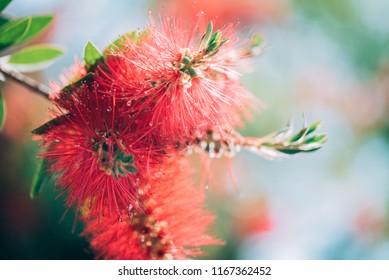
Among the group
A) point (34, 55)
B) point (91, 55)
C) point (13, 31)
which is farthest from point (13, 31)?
point (91, 55)

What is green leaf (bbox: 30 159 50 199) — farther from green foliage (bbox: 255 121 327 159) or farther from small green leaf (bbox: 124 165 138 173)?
green foliage (bbox: 255 121 327 159)

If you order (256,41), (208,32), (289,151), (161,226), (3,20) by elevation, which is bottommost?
(161,226)

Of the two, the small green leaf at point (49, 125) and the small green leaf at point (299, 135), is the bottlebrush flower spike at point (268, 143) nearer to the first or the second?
the small green leaf at point (299, 135)

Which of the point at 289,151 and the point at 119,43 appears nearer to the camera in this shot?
the point at 119,43

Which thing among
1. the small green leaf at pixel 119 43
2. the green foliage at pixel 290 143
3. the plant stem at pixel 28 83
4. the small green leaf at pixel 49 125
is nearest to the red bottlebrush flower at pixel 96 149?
the small green leaf at pixel 49 125

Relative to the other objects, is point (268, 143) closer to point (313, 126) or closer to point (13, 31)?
point (313, 126)

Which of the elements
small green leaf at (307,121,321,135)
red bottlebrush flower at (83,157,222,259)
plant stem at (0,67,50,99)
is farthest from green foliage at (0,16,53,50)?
small green leaf at (307,121,321,135)
